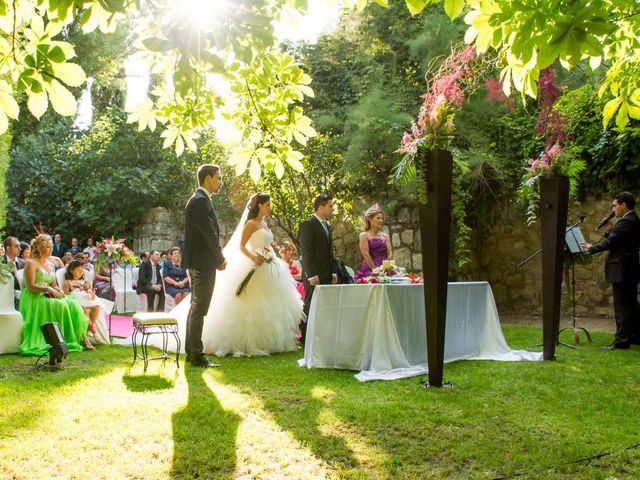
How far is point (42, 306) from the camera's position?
7.02 meters

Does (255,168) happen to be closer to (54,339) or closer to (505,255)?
(54,339)

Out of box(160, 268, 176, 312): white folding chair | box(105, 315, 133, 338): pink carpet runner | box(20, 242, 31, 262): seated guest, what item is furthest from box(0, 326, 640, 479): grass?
box(160, 268, 176, 312): white folding chair

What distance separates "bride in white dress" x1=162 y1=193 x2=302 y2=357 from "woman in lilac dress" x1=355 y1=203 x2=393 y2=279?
0.98m

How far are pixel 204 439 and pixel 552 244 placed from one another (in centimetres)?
394

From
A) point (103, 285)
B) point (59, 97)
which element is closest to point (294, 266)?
point (103, 285)

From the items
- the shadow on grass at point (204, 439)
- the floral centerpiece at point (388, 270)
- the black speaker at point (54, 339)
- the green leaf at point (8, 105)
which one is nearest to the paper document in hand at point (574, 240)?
the floral centerpiece at point (388, 270)

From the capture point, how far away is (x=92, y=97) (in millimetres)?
23078

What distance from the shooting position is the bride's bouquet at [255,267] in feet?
21.6

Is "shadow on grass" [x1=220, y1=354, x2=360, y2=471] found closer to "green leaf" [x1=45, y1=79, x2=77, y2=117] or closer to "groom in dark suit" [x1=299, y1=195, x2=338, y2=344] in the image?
"groom in dark suit" [x1=299, y1=195, x2=338, y2=344]

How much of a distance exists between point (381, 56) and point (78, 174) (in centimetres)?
984

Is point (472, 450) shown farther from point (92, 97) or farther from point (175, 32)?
point (92, 97)

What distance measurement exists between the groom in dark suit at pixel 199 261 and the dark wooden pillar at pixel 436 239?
6.79ft

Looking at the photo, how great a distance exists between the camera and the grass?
3.00m

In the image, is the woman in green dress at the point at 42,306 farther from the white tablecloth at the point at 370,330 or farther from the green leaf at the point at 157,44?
the green leaf at the point at 157,44
